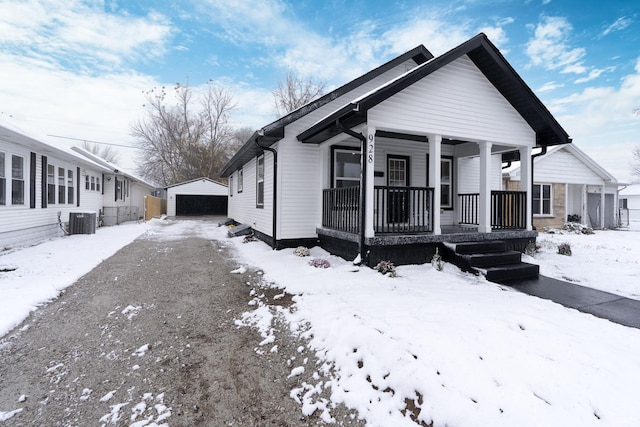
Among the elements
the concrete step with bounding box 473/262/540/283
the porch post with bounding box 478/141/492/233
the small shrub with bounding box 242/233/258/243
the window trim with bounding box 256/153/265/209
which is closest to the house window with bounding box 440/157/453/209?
the porch post with bounding box 478/141/492/233

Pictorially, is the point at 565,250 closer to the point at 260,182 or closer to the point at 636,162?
the point at 260,182

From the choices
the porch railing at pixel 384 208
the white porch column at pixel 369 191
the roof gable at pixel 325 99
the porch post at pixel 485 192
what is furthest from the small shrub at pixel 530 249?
the roof gable at pixel 325 99

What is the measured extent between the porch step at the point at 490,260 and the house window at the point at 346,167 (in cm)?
309

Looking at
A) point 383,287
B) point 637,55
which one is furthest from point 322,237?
point 637,55

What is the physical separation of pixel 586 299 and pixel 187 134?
36.0 m

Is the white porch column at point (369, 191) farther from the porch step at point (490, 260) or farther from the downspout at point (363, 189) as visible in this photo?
the porch step at point (490, 260)

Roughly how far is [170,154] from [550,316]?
36500 mm

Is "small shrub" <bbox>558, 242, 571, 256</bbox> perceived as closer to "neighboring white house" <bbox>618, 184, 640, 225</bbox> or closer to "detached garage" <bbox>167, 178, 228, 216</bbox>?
"detached garage" <bbox>167, 178, 228, 216</bbox>

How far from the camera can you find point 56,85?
51.5 ft

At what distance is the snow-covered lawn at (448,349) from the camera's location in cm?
210

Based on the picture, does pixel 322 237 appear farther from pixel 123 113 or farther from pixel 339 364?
pixel 123 113

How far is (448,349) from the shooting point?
278 cm

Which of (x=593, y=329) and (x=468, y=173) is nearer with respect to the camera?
(x=593, y=329)

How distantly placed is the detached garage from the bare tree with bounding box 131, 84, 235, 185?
25.7 ft
